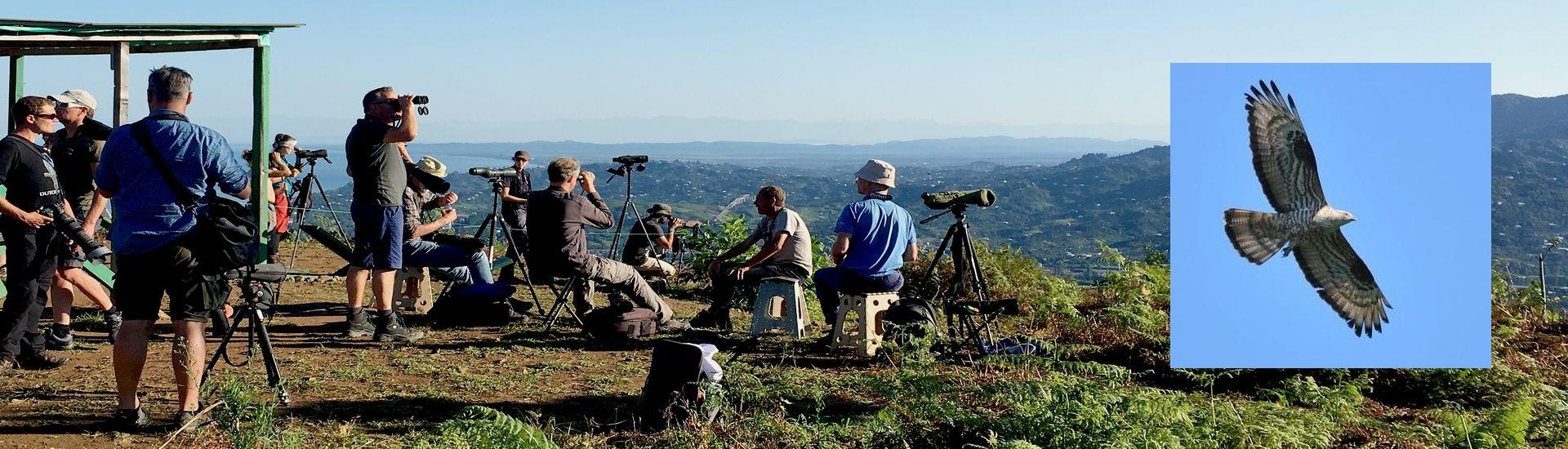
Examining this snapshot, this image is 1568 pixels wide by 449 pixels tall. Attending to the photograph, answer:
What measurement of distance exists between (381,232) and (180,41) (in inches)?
55.7

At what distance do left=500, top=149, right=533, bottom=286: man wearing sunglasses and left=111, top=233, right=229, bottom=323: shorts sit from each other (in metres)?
4.80

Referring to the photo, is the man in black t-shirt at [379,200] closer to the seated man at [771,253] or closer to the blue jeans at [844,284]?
the seated man at [771,253]

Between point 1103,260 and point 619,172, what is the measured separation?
13.0 feet

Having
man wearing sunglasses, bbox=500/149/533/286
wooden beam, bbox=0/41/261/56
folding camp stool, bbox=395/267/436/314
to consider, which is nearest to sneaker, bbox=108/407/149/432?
wooden beam, bbox=0/41/261/56

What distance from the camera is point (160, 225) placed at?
446cm

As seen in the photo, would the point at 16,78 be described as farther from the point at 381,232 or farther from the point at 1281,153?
the point at 1281,153

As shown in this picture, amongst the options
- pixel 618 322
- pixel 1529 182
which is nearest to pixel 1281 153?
pixel 618 322

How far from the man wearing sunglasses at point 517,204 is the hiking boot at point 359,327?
2.27 m

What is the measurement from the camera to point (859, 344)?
678 centimetres

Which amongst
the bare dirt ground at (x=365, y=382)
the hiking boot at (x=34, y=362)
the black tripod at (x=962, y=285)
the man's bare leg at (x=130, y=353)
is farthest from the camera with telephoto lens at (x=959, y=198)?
the hiking boot at (x=34, y=362)

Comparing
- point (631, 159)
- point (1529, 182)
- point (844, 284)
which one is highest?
point (1529, 182)

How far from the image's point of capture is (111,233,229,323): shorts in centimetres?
446

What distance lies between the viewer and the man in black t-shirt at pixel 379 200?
21.4 ft

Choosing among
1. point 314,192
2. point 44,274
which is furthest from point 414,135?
point 314,192
